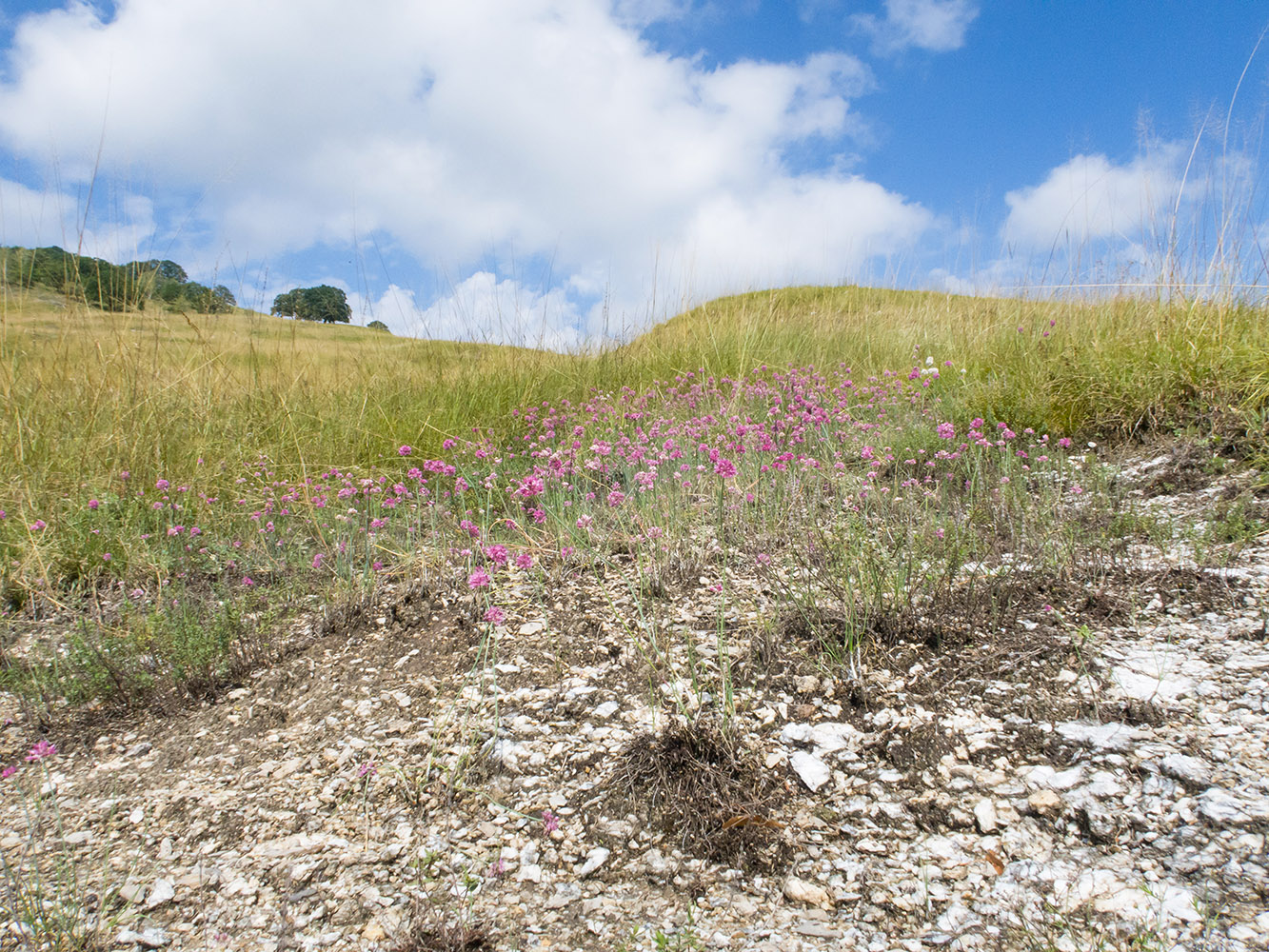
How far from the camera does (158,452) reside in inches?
151

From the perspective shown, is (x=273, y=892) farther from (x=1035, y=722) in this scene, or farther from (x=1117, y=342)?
(x=1117, y=342)

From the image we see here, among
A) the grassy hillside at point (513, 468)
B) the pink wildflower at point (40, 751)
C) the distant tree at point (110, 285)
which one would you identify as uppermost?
the distant tree at point (110, 285)

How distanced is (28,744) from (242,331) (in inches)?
161

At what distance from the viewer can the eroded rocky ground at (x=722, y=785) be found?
4.34 feet

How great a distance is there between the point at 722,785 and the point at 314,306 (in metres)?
6.24

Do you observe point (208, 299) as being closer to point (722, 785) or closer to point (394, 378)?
point (394, 378)

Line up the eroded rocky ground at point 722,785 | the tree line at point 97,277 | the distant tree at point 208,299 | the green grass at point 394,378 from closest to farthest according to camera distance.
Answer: the eroded rocky ground at point 722,785
the green grass at point 394,378
the tree line at point 97,277
the distant tree at point 208,299

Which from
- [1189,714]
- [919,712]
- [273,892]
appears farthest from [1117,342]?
[273,892]

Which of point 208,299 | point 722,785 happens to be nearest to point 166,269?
point 208,299

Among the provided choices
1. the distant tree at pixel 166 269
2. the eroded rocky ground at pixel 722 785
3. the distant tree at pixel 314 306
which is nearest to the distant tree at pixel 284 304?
the distant tree at pixel 314 306

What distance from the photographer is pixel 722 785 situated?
1626 millimetres

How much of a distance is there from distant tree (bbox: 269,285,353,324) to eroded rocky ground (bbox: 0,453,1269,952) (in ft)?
13.6

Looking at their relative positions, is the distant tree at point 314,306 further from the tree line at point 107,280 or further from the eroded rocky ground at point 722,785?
the eroded rocky ground at point 722,785

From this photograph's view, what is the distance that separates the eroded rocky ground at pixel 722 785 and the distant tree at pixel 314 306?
4.15 metres
